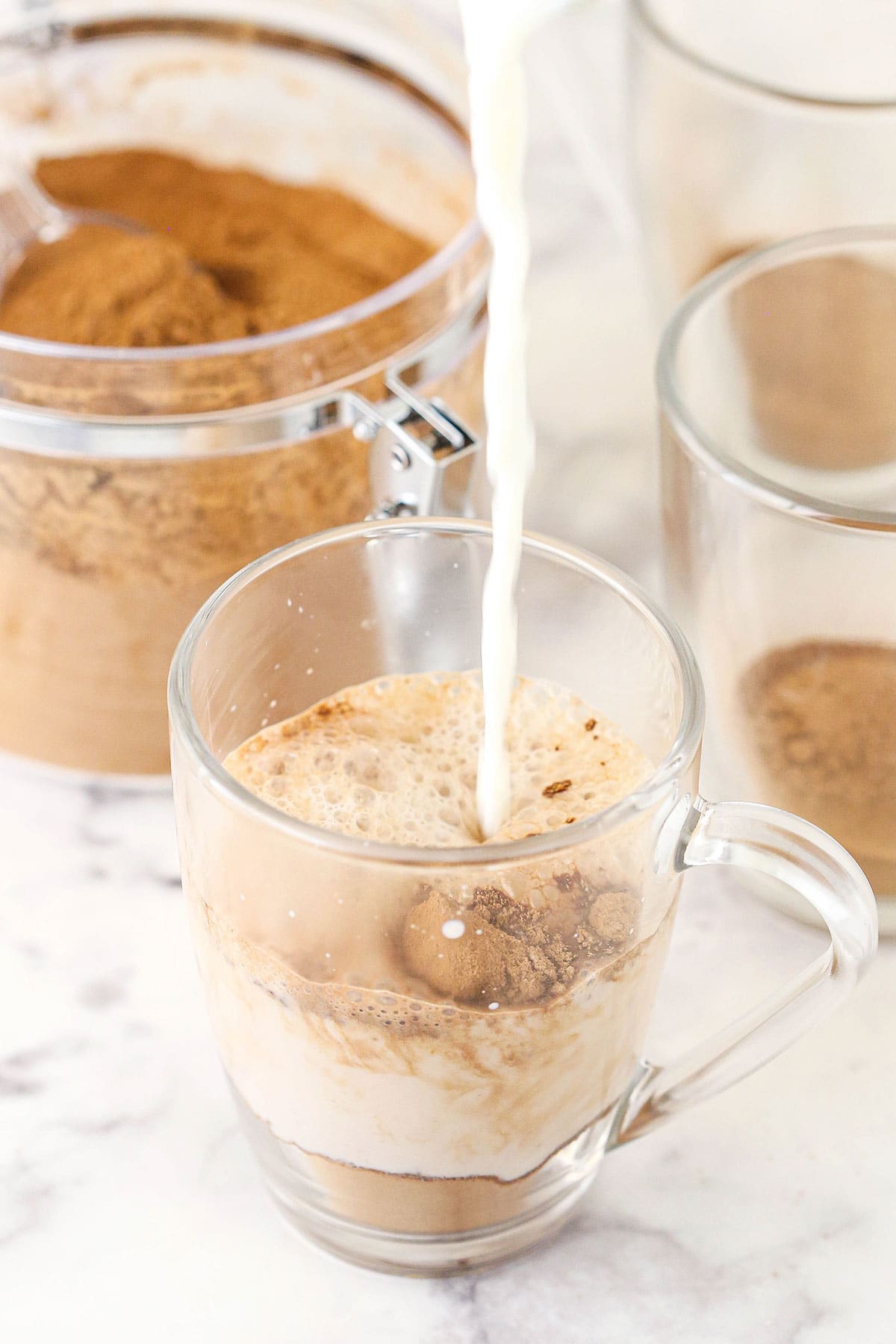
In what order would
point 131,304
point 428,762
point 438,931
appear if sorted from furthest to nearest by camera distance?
1. point 131,304
2. point 428,762
3. point 438,931

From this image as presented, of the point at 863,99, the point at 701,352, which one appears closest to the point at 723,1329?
the point at 701,352

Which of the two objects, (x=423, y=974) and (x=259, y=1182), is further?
(x=259, y=1182)

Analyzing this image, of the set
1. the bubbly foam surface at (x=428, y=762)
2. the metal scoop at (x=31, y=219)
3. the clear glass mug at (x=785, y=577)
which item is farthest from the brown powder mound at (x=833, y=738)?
the metal scoop at (x=31, y=219)


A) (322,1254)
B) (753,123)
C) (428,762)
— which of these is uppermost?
(753,123)

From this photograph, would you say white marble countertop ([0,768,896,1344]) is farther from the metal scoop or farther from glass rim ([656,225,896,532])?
the metal scoop

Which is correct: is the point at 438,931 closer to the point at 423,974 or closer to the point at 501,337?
the point at 423,974

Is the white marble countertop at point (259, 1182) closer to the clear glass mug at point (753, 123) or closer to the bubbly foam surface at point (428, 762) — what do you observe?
the bubbly foam surface at point (428, 762)

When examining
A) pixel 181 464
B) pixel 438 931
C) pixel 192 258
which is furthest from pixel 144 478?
pixel 438 931

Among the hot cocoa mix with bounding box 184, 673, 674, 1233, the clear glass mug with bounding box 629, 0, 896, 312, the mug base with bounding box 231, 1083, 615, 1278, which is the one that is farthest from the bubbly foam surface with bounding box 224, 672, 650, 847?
the clear glass mug with bounding box 629, 0, 896, 312
